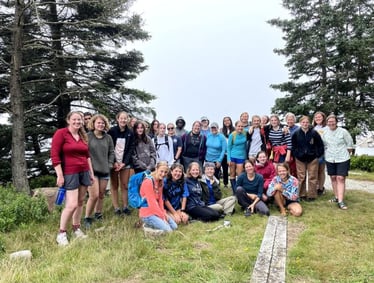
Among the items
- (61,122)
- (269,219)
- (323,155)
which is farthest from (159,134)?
(61,122)

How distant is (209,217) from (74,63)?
8629 millimetres

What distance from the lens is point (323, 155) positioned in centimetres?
706

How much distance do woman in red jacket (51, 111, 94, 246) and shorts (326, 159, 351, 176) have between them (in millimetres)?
4759

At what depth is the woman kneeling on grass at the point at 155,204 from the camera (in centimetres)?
520

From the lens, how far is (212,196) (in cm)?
665

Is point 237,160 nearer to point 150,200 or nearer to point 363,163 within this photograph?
point 150,200

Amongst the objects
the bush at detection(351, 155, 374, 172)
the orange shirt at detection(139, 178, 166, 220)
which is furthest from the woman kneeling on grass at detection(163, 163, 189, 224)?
the bush at detection(351, 155, 374, 172)

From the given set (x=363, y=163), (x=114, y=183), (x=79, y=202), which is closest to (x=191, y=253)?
(x=79, y=202)

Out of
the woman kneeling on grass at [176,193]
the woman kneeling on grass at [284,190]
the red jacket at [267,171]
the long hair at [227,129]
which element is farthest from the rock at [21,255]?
the long hair at [227,129]

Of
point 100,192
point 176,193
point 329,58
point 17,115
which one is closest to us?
point 100,192

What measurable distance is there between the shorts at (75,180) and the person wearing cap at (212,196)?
246cm

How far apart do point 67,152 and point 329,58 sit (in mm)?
16859

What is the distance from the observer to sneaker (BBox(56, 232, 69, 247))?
4.56 metres

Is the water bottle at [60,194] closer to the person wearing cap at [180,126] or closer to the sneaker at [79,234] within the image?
the sneaker at [79,234]
